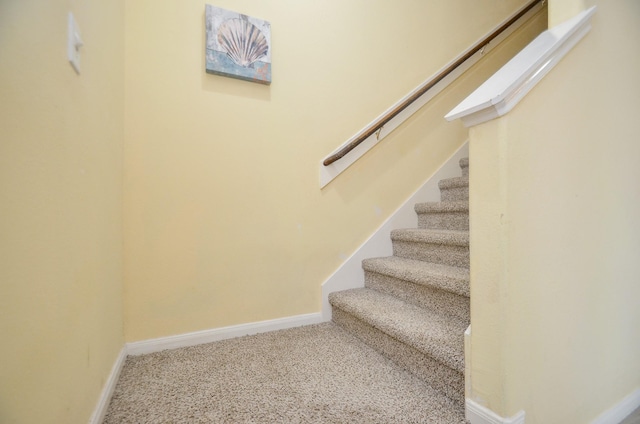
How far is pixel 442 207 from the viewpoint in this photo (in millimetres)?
1798

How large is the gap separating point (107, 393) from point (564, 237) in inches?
61.3

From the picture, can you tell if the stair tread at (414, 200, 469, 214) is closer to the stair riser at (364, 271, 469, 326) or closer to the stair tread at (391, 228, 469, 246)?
the stair tread at (391, 228, 469, 246)

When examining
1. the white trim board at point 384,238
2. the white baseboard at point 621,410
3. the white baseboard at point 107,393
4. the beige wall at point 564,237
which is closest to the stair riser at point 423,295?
the white trim board at point 384,238

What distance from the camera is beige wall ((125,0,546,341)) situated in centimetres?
136

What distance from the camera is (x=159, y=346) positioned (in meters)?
1.35

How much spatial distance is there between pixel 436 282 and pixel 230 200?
1.08m

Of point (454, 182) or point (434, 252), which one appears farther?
point (454, 182)

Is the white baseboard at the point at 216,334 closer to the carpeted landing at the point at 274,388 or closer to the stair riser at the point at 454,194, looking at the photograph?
the carpeted landing at the point at 274,388

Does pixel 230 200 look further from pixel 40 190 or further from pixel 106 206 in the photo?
pixel 40 190

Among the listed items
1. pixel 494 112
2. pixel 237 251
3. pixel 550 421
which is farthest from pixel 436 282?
pixel 237 251

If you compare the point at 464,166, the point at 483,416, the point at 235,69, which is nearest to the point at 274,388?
the point at 483,416

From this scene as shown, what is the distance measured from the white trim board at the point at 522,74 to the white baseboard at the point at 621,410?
3.71 ft

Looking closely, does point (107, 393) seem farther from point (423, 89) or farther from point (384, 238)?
point (423, 89)

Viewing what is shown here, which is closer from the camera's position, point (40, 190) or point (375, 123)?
point (40, 190)
